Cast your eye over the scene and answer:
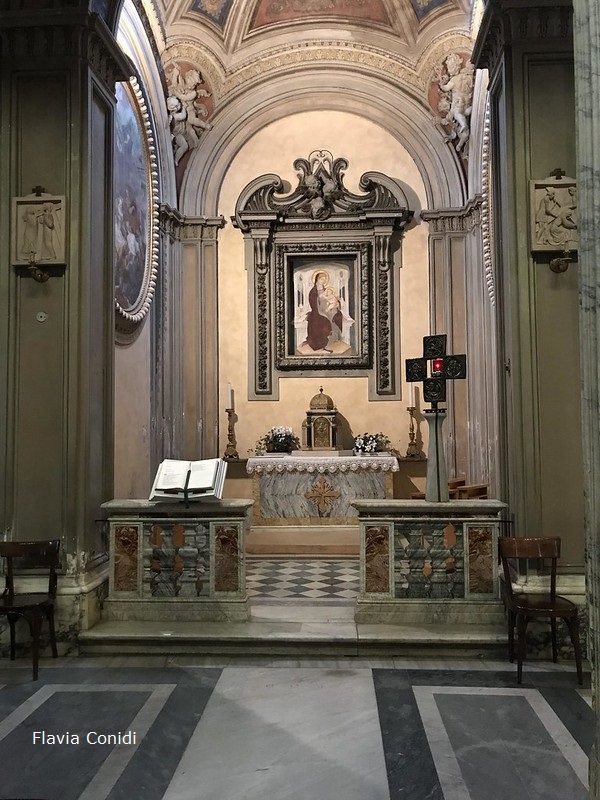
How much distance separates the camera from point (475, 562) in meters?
5.29

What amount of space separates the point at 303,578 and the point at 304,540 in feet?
4.27

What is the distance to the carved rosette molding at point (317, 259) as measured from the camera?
10.2m

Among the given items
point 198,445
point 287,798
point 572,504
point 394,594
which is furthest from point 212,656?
point 198,445

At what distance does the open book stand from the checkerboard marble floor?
136 cm

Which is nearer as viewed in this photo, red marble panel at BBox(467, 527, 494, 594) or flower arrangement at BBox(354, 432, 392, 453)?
red marble panel at BBox(467, 527, 494, 594)

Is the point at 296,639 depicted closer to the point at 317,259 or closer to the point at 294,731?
the point at 294,731

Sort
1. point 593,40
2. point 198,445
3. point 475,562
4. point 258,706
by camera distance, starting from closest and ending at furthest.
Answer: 1. point 593,40
2. point 258,706
3. point 475,562
4. point 198,445

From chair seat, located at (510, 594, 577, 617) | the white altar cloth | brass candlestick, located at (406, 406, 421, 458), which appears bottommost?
chair seat, located at (510, 594, 577, 617)

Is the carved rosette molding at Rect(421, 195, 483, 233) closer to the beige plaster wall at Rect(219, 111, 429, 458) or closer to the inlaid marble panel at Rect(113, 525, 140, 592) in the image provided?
the beige plaster wall at Rect(219, 111, 429, 458)

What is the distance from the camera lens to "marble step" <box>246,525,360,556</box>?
27.4 ft

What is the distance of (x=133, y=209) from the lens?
779cm

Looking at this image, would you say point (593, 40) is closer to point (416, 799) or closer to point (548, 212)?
point (548, 212)

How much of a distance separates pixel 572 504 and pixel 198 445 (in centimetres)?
608

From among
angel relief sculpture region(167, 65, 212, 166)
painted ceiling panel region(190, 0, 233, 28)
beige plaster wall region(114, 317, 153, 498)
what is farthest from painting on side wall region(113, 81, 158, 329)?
painted ceiling panel region(190, 0, 233, 28)
